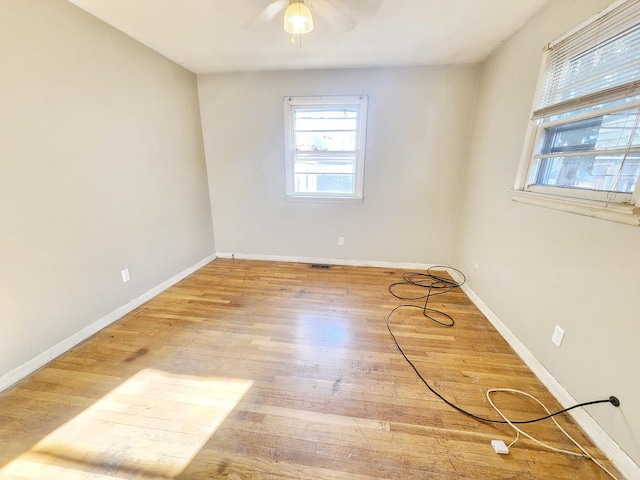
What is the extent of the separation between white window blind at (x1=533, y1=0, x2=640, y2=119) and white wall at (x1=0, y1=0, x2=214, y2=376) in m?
3.34

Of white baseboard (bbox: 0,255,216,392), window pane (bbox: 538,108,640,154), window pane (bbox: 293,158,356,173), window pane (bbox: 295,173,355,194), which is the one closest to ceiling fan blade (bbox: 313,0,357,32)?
window pane (bbox: 293,158,356,173)

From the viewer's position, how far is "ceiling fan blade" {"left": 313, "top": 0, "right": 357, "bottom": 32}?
5.88ft

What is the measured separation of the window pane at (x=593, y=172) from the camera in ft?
4.09

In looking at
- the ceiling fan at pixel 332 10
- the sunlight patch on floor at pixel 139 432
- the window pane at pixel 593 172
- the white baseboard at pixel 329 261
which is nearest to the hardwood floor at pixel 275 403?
the sunlight patch on floor at pixel 139 432

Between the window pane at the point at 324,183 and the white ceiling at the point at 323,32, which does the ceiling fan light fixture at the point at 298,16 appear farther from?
the window pane at the point at 324,183

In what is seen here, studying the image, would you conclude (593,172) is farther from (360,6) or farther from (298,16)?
(298,16)

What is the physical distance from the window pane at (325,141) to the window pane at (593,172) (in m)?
1.94

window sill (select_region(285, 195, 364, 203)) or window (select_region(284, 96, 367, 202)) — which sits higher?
window (select_region(284, 96, 367, 202))

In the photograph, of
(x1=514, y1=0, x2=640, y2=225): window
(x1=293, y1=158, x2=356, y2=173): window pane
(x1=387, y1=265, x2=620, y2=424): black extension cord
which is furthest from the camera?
(x1=293, y1=158, x2=356, y2=173): window pane

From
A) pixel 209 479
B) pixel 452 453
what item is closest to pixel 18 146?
pixel 209 479

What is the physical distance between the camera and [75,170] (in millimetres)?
1879

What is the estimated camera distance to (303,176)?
11.1 feet

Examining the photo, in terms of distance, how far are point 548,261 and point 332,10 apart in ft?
7.65

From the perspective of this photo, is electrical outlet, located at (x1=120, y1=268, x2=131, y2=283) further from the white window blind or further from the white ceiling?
the white window blind
